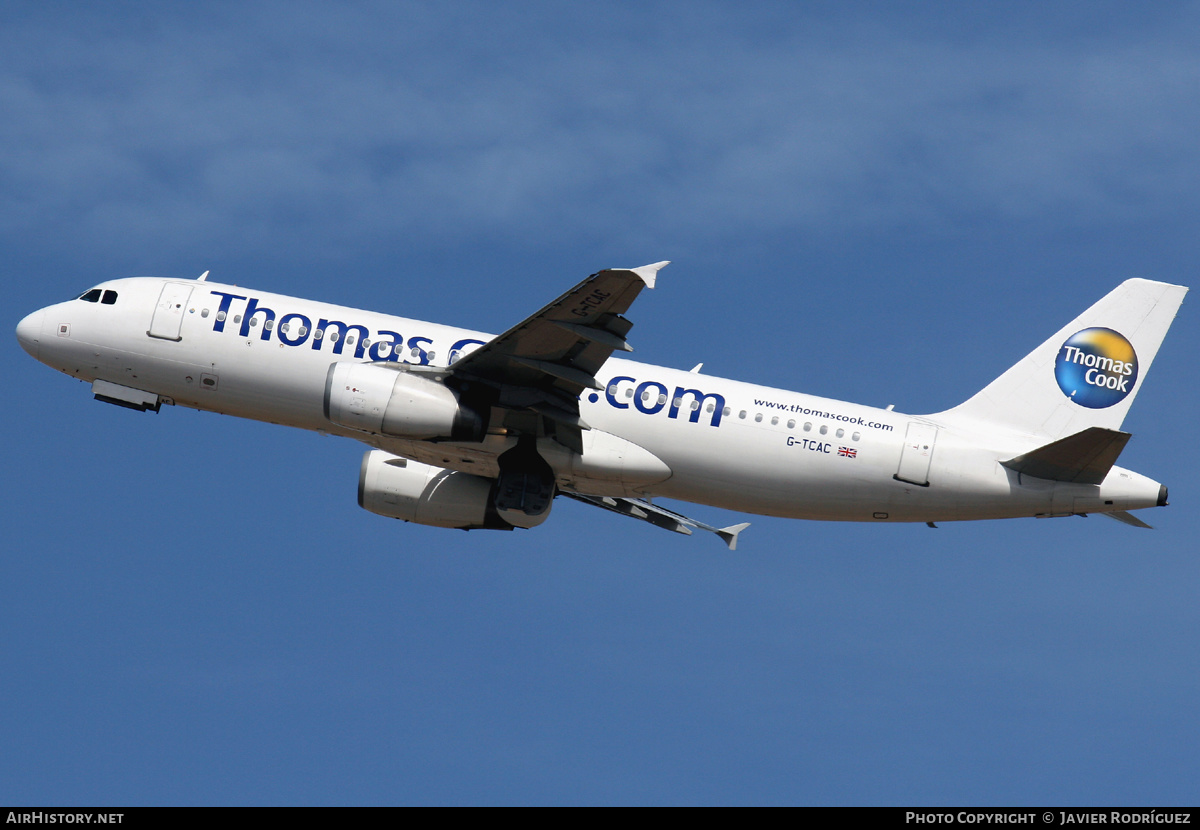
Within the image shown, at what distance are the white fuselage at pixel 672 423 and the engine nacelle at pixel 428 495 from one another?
54.4 inches

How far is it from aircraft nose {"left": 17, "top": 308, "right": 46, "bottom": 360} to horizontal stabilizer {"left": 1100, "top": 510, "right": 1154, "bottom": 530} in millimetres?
29220

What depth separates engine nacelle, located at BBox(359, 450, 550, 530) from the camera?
38.8m

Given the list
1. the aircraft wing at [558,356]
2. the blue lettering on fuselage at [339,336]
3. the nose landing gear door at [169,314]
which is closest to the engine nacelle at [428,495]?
the blue lettering on fuselage at [339,336]

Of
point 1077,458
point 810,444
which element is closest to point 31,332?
point 810,444

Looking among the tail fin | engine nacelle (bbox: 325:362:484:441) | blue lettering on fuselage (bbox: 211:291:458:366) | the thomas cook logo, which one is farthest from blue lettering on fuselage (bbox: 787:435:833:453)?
blue lettering on fuselage (bbox: 211:291:458:366)

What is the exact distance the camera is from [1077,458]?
33.9 metres

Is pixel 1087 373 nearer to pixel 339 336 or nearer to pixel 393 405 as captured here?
pixel 393 405

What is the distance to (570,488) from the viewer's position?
37156mm

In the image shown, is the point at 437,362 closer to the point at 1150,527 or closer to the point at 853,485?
the point at 853,485

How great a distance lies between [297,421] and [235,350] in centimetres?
248

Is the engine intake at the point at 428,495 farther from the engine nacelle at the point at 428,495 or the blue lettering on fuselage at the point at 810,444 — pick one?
the blue lettering on fuselage at the point at 810,444

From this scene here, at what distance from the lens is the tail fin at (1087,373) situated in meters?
36.9

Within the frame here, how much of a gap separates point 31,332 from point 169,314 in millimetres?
4509
